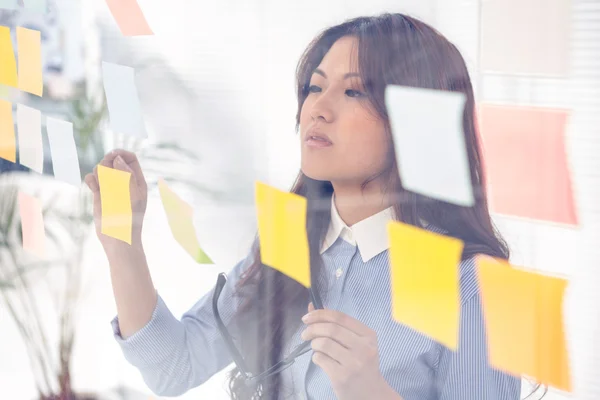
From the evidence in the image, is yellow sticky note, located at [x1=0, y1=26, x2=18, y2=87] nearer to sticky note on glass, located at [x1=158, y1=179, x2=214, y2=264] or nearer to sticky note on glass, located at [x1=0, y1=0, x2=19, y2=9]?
sticky note on glass, located at [x1=0, y1=0, x2=19, y2=9]

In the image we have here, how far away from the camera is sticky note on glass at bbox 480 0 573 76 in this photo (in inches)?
21.0

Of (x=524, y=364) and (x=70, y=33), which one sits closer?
(x=524, y=364)

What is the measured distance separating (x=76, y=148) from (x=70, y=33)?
0.18m

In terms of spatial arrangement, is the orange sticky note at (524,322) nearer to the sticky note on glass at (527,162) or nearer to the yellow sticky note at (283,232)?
the sticky note on glass at (527,162)

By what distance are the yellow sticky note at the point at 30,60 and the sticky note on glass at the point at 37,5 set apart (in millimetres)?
34

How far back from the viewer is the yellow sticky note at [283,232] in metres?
0.80

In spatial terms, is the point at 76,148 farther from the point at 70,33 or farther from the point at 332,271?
the point at 332,271

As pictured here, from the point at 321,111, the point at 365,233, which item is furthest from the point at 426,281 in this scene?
the point at 321,111

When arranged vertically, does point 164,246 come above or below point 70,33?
below

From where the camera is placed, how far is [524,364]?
1.94 feet

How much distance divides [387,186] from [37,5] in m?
0.75

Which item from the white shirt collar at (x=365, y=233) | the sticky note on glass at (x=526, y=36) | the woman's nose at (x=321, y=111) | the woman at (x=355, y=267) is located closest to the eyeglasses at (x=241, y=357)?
the woman at (x=355, y=267)

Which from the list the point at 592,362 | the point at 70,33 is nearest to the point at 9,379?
the point at 70,33

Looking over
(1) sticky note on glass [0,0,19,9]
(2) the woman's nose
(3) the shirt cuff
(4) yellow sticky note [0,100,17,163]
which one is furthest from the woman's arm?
(1) sticky note on glass [0,0,19,9]
